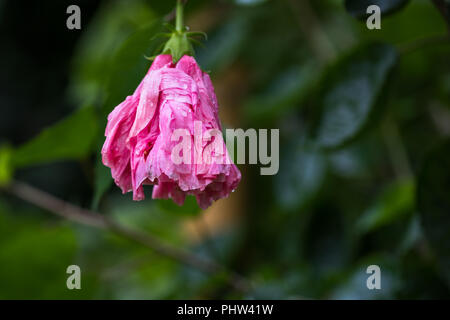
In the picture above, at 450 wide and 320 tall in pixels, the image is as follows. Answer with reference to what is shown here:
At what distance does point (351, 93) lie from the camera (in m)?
0.70

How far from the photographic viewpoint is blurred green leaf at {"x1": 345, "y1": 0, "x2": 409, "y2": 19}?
536 millimetres

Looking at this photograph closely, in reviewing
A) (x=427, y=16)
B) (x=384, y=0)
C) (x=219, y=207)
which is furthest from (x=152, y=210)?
(x=384, y=0)

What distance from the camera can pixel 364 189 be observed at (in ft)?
3.78

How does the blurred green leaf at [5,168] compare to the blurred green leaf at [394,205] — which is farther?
the blurred green leaf at [5,168]

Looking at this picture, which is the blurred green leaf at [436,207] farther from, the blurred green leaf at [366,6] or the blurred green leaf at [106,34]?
the blurred green leaf at [106,34]

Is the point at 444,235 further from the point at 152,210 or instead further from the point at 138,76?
the point at 152,210

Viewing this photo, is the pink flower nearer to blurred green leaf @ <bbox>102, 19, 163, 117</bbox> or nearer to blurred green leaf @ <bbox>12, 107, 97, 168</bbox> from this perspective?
blurred green leaf @ <bbox>102, 19, 163, 117</bbox>

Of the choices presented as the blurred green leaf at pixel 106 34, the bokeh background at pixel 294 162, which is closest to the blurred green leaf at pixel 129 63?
the bokeh background at pixel 294 162

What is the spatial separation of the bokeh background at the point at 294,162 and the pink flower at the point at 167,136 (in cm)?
10

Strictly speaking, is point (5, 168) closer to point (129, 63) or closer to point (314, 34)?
point (129, 63)

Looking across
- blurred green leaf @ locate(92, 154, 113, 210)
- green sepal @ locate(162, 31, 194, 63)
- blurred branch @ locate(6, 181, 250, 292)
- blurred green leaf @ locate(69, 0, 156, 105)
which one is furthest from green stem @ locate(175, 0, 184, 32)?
blurred green leaf @ locate(69, 0, 156, 105)

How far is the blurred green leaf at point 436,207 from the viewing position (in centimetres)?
66

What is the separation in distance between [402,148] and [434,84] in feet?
0.46

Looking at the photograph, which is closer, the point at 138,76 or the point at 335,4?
the point at 138,76
